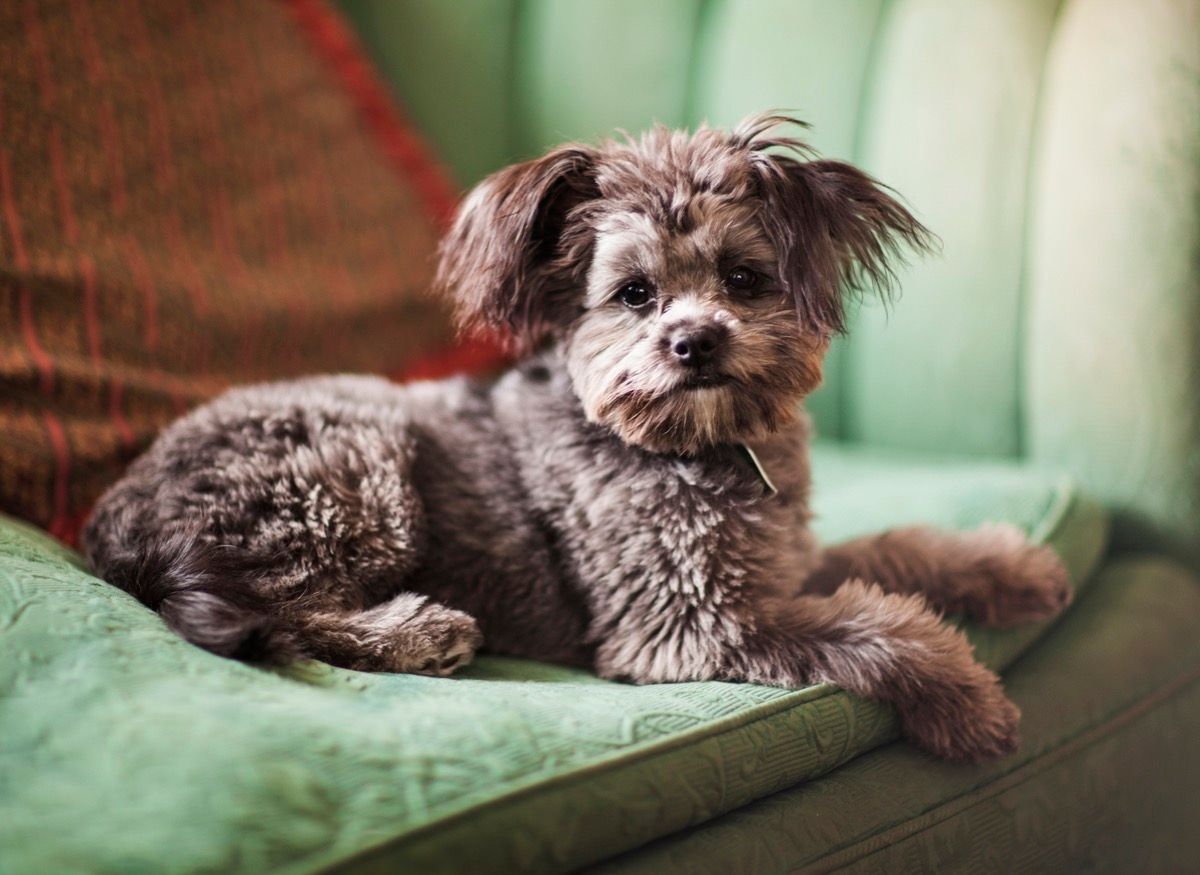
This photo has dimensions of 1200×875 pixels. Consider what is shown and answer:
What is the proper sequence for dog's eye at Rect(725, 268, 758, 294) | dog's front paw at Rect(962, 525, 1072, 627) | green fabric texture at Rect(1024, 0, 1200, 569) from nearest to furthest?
dog's eye at Rect(725, 268, 758, 294), dog's front paw at Rect(962, 525, 1072, 627), green fabric texture at Rect(1024, 0, 1200, 569)

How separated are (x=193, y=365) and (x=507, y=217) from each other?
1.00 m

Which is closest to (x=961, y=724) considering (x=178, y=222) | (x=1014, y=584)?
(x=1014, y=584)

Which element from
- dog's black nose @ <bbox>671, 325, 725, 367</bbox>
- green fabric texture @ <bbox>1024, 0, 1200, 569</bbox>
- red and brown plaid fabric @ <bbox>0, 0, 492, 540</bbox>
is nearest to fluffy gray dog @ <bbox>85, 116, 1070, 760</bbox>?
dog's black nose @ <bbox>671, 325, 725, 367</bbox>

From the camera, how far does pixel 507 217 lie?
5.24 ft

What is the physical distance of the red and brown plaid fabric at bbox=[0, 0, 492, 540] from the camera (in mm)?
1930

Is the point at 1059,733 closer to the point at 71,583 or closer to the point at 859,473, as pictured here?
the point at 859,473

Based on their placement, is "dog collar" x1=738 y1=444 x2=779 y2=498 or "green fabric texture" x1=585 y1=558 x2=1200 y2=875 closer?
"green fabric texture" x1=585 y1=558 x2=1200 y2=875

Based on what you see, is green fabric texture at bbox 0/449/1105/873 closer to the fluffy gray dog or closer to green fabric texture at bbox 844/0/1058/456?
the fluffy gray dog

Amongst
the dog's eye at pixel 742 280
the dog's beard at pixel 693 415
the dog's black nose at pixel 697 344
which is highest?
the dog's eye at pixel 742 280

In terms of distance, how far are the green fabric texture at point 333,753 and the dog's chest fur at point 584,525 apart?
6.4 inches

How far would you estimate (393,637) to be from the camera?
145 cm

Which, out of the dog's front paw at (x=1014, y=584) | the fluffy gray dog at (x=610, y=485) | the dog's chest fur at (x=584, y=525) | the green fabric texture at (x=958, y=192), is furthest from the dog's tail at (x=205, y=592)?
the green fabric texture at (x=958, y=192)

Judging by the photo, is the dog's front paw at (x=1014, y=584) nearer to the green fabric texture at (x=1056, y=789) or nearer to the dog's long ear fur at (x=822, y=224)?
the green fabric texture at (x=1056, y=789)

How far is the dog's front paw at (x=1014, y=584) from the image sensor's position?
1742mm
